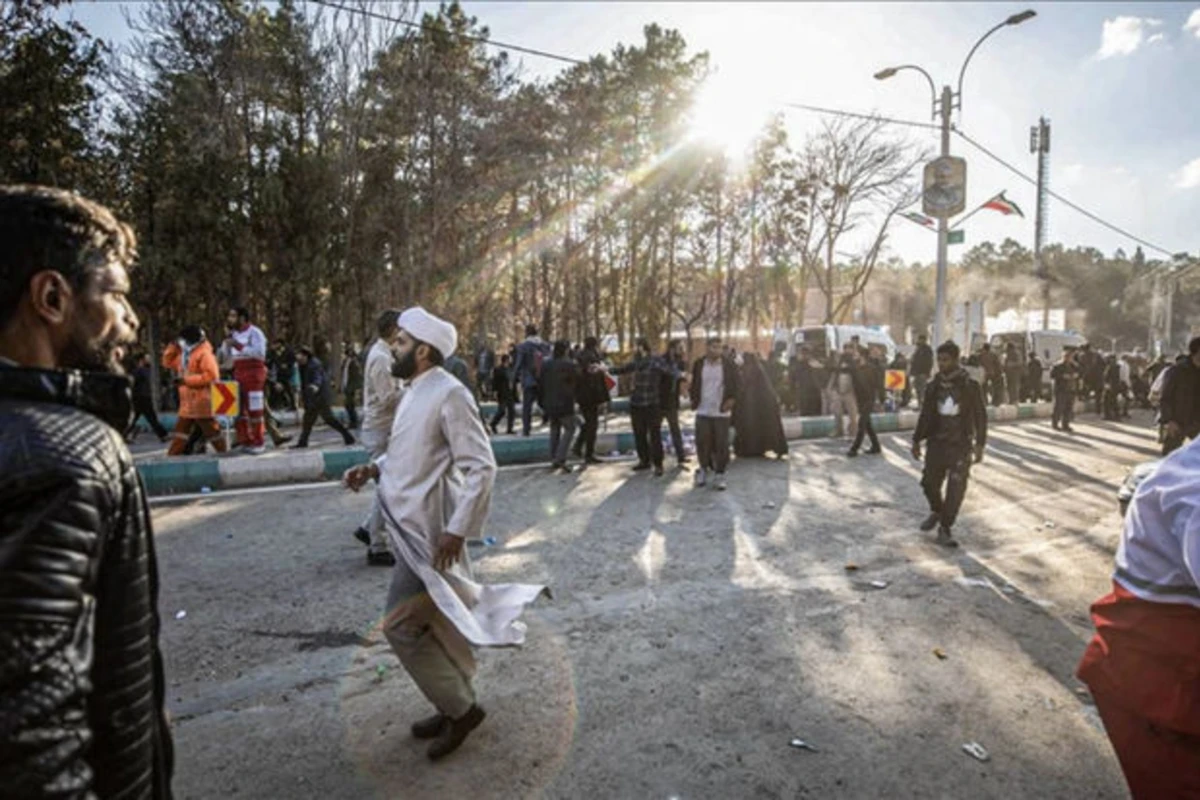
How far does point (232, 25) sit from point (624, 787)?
24720mm

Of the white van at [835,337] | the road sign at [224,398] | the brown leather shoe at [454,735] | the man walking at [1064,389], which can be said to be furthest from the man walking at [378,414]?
the white van at [835,337]

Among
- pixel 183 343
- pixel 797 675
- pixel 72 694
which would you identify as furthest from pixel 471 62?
pixel 72 694

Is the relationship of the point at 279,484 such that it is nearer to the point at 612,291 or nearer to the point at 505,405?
the point at 505,405

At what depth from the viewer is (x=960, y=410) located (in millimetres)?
6371

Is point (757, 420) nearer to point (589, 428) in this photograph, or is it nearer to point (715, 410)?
point (715, 410)

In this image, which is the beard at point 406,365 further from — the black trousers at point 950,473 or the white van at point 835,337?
the white van at point 835,337

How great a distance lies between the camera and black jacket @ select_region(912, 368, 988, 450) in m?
6.38

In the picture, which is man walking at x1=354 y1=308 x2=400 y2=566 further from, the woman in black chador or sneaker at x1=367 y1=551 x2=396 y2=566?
the woman in black chador

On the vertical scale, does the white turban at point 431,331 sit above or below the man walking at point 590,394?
above

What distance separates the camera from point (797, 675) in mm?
3711

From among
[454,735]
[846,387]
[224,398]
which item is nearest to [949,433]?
[454,735]

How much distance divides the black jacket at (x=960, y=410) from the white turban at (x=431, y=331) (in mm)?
4779

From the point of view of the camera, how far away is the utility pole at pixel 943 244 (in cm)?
1752

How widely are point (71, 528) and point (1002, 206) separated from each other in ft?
76.6
